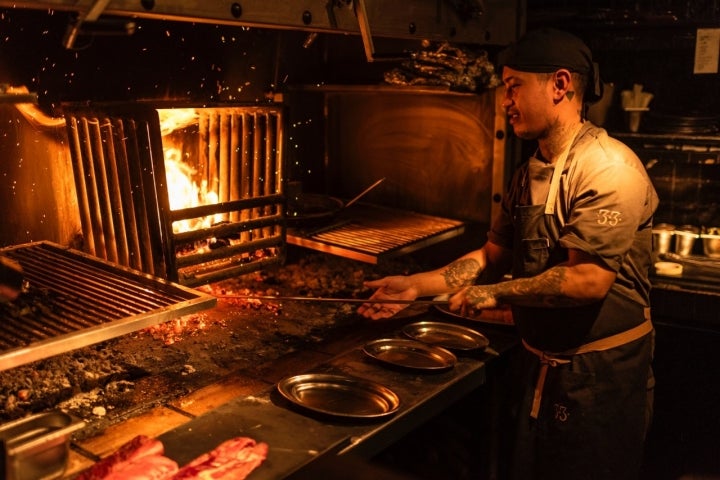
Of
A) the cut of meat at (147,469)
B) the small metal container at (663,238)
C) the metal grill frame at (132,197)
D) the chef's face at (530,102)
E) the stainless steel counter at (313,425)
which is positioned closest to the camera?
the cut of meat at (147,469)

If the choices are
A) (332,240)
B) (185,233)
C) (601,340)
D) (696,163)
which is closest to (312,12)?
(185,233)

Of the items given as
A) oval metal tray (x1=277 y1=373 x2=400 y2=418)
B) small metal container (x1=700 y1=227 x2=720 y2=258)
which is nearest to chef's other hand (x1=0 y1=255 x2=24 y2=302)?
oval metal tray (x1=277 y1=373 x2=400 y2=418)

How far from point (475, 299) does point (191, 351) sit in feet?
4.60

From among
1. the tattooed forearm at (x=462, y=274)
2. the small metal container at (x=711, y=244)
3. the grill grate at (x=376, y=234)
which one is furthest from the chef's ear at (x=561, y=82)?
the small metal container at (x=711, y=244)

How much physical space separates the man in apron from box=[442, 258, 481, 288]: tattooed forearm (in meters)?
0.42

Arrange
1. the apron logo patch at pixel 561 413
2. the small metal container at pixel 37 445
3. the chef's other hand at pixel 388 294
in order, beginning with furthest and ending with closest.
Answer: the chef's other hand at pixel 388 294
the apron logo patch at pixel 561 413
the small metal container at pixel 37 445

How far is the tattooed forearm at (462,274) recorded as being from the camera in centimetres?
393

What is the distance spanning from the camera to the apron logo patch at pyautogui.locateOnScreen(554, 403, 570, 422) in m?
3.40

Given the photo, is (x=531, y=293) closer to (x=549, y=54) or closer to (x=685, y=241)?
(x=549, y=54)

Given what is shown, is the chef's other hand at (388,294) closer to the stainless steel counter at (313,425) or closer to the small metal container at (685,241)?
the stainless steel counter at (313,425)

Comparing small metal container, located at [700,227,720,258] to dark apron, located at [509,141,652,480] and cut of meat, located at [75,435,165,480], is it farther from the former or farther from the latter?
cut of meat, located at [75,435,165,480]

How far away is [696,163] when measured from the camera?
5.10 m

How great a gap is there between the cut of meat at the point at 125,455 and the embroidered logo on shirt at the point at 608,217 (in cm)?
204

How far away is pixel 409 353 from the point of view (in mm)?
3518
